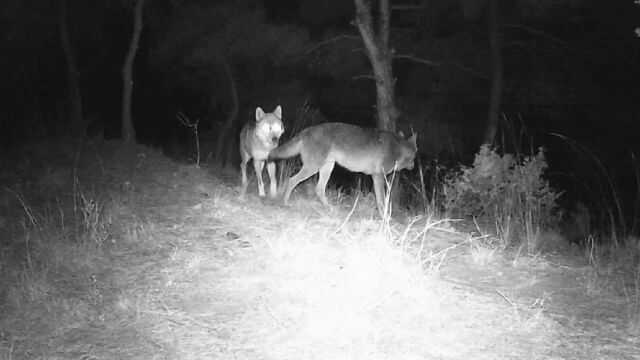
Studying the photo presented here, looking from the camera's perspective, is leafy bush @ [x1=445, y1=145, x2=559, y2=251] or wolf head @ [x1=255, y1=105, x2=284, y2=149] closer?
wolf head @ [x1=255, y1=105, x2=284, y2=149]

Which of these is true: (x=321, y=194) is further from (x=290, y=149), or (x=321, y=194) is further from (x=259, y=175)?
(x=259, y=175)

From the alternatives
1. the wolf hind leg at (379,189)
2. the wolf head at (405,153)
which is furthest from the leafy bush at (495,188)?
the wolf hind leg at (379,189)

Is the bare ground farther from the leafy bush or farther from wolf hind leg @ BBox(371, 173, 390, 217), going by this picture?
the leafy bush

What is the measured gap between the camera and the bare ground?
4.37m

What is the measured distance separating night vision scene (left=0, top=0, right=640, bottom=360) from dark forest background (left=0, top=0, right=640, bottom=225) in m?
0.08

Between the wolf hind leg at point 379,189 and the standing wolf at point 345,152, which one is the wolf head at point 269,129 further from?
the wolf hind leg at point 379,189

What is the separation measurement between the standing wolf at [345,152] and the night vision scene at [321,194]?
0.03 meters

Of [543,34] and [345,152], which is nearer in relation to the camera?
[345,152]

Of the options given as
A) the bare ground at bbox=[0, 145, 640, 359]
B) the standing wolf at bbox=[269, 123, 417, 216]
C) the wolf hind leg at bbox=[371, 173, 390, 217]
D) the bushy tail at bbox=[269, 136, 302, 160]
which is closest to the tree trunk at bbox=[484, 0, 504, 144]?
the standing wolf at bbox=[269, 123, 417, 216]

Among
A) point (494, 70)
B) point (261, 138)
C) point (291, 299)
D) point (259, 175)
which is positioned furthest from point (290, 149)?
point (494, 70)

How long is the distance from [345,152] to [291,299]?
4533mm

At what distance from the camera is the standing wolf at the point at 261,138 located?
959 cm

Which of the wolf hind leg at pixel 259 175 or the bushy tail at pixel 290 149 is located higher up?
the bushy tail at pixel 290 149

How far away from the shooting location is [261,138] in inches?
383
